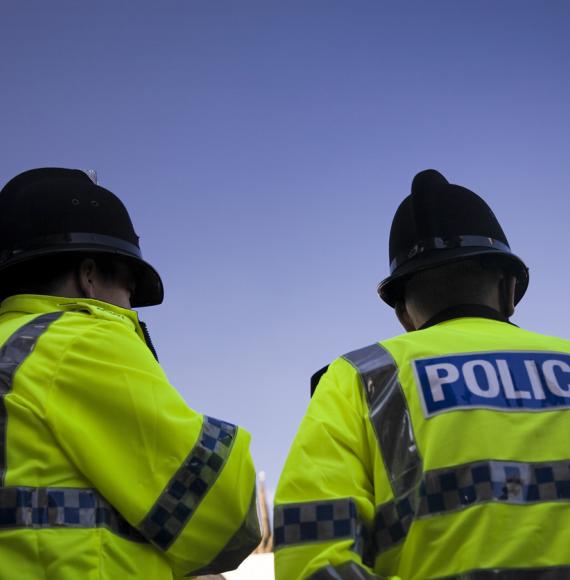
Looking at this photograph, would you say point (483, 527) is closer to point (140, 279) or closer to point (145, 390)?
point (145, 390)

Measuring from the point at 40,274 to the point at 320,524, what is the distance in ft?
4.51

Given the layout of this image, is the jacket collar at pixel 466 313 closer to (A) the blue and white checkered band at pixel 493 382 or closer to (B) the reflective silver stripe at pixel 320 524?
(A) the blue and white checkered band at pixel 493 382

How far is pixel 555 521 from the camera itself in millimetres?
2373

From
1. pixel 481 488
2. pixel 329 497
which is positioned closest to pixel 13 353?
pixel 329 497

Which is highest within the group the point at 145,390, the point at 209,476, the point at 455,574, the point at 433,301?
the point at 433,301

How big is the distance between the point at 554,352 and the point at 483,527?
26.6 inches

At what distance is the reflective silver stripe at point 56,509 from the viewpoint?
2.37m

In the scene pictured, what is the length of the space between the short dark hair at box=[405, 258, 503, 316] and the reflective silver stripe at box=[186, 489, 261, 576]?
93 cm

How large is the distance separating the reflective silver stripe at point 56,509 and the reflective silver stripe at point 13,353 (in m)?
0.07

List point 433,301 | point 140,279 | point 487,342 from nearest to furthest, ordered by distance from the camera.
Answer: point 487,342 < point 433,301 < point 140,279

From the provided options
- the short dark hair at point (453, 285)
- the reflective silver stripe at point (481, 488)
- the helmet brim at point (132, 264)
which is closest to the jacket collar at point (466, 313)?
the short dark hair at point (453, 285)

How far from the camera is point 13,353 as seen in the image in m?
2.58

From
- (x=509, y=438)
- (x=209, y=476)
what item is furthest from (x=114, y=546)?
(x=509, y=438)

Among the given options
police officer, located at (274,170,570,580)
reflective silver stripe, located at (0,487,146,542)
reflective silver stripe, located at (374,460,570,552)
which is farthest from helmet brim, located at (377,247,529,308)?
reflective silver stripe, located at (0,487,146,542)
